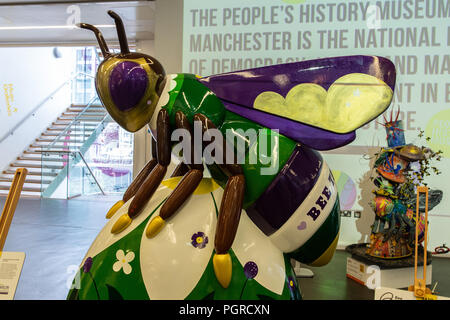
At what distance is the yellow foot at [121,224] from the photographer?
1172 mm

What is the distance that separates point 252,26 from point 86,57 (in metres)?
6.48

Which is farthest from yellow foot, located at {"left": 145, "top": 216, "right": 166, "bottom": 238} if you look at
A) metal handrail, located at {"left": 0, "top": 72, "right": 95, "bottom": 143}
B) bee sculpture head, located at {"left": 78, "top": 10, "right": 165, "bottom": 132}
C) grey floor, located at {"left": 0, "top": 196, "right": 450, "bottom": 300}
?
metal handrail, located at {"left": 0, "top": 72, "right": 95, "bottom": 143}

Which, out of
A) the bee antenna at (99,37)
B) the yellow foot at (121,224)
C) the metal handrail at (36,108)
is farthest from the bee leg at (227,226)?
the metal handrail at (36,108)

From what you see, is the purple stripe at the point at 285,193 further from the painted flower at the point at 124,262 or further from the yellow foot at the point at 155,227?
the painted flower at the point at 124,262

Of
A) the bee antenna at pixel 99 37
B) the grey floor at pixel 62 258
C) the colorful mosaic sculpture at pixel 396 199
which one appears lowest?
the grey floor at pixel 62 258

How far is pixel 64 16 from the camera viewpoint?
217 inches

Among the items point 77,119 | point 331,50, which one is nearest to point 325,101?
point 331,50

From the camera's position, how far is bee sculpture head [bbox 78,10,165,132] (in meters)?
1.12

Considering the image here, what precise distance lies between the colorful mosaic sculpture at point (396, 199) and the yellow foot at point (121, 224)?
242 centimetres

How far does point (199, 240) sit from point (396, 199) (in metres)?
2.40

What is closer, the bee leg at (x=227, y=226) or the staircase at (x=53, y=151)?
the bee leg at (x=227, y=226)

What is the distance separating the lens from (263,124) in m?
1.17

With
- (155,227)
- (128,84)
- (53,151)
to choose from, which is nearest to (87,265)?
(155,227)

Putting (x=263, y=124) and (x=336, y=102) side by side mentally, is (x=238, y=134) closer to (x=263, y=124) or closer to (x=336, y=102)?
(x=263, y=124)
